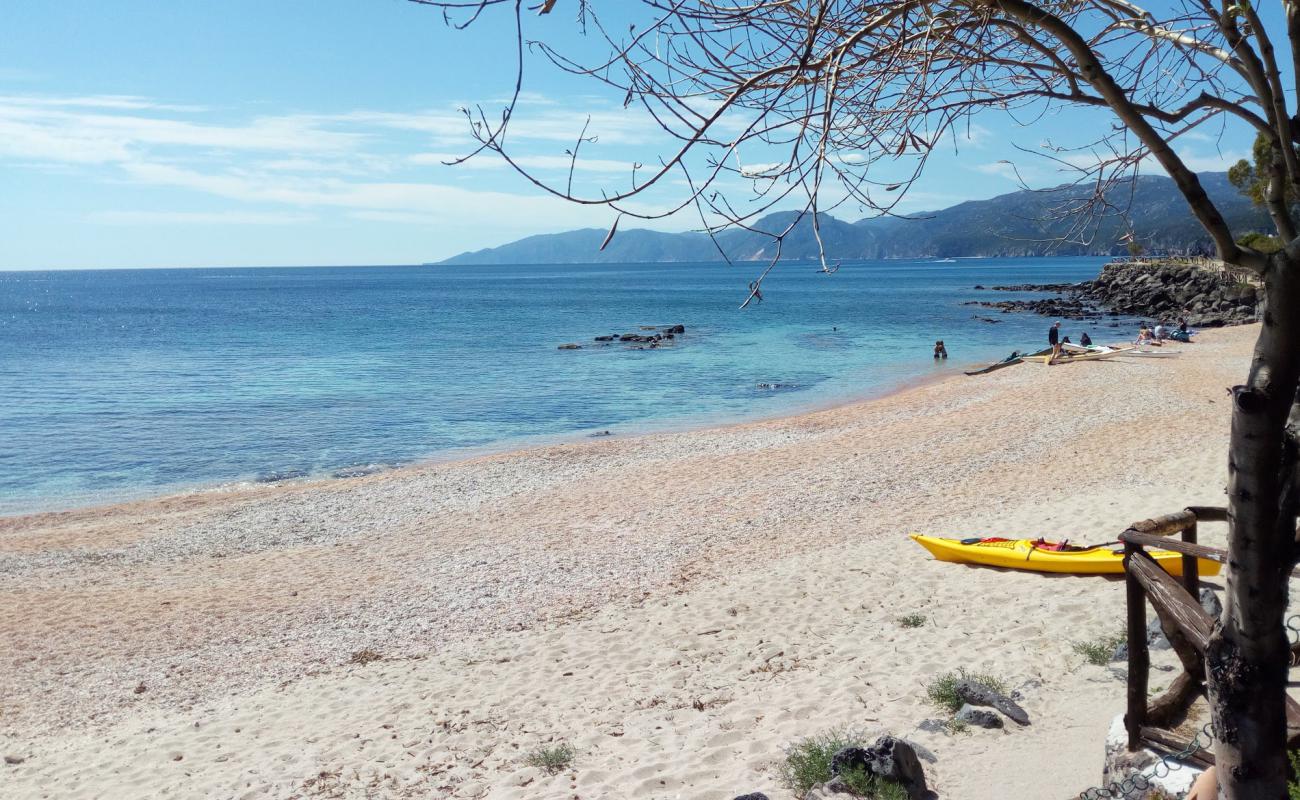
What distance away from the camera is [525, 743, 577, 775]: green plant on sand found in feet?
18.8

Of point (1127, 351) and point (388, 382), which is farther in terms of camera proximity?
point (388, 382)

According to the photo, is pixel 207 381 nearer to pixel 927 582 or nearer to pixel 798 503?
pixel 798 503

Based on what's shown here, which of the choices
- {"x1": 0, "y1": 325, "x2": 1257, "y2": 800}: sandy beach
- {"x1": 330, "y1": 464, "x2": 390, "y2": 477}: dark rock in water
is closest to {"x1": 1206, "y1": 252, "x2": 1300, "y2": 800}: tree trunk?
{"x1": 0, "y1": 325, "x2": 1257, "y2": 800}: sandy beach

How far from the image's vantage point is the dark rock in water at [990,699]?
552 cm

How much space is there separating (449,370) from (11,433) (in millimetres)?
16155

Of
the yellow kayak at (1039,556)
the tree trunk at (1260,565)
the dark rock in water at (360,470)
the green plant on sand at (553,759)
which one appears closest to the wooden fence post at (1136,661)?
the tree trunk at (1260,565)

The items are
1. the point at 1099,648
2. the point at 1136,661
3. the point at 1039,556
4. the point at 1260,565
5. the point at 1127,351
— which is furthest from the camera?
the point at 1127,351

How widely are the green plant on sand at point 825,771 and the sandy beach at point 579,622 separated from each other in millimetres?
178

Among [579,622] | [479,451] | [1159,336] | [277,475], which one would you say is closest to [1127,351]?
[1159,336]

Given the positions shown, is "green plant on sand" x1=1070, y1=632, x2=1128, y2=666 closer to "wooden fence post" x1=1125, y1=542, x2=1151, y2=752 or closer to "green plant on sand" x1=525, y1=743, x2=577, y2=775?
"wooden fence post" x1=1125, y1=542, x2=1151, y2=752

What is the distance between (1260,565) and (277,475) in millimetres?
19870

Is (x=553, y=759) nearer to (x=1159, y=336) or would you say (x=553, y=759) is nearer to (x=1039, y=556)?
(x=1039, y=556)

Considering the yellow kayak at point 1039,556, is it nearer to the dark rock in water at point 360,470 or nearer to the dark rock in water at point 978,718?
the dark rock in water at point 978,718

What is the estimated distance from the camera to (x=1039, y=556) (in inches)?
345
